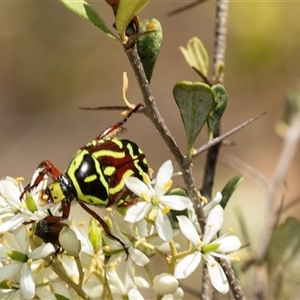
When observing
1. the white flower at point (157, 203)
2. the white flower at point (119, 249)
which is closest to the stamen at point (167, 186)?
the white flower at point (157, 203)

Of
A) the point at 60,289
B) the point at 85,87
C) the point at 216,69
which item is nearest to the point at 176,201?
the point at 60,289

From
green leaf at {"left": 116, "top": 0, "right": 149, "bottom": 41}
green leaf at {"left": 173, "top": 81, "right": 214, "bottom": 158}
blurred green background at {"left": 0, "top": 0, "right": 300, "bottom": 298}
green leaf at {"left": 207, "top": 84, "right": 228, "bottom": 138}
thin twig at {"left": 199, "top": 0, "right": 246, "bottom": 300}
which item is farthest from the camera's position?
blurred green background at {"left": 0, "top": 0, "right": 300, "bottom": 298}

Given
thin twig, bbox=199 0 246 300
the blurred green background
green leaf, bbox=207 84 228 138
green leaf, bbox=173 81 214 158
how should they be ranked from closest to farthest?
green leaf, bbox=173 81 214 158 → green leaf, bbox=207 84 228 138 → thin twig, bbox=199 0 246 300 → the blurred green background

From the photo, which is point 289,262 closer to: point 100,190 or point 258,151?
point 100,190

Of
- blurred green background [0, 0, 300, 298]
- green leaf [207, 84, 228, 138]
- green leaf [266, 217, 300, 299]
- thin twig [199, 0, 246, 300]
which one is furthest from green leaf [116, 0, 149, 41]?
blurred green background [0, 0, 300, 298]

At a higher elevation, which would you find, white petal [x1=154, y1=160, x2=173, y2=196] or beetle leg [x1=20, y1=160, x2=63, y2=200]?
beetle leg [x1=20, y1=160, x2=63, y2=200]

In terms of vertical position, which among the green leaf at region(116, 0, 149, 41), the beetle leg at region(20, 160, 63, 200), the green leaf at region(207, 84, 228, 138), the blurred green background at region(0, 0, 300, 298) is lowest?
the blurred green background at region(0, 0, 300, 298)

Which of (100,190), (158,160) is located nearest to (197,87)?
(100,190)

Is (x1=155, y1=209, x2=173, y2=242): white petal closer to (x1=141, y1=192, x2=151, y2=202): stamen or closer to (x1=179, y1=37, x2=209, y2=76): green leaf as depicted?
(x1=141, y1=192, x2=151, y2=202): stamen

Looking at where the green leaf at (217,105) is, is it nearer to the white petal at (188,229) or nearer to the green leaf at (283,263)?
the white petal at (188,229)
